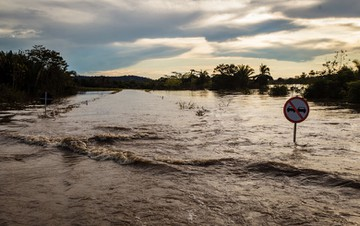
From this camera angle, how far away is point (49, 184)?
5984 mm

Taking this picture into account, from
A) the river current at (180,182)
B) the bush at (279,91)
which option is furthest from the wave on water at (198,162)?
the bush at (279,91)

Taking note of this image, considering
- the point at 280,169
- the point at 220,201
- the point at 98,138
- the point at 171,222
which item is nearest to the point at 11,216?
the point at 171,222

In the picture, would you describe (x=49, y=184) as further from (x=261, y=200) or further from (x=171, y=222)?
(x=261, y=200)

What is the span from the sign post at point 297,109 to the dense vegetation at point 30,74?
31205 mm

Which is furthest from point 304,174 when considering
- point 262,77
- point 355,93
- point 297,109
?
point 262,77

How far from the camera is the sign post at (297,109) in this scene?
9383 millimetres

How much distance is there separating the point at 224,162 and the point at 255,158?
3.07 ft

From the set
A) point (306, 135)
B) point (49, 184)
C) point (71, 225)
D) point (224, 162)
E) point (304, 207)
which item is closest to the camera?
point (71, 225)

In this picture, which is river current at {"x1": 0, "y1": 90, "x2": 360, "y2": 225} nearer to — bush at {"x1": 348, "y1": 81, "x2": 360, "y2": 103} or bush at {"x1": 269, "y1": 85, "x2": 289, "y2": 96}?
bush at {"x1": 348, "y1": 81, "x2": 360, "y2": 103}

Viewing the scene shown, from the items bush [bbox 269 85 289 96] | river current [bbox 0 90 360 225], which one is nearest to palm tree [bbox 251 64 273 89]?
bush [bbox 269 85 289 96]

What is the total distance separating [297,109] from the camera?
374 inches

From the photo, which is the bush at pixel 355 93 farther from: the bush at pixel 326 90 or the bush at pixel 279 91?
the bush at pixel 279 91

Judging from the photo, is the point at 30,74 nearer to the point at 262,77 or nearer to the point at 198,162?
the point at 198,162

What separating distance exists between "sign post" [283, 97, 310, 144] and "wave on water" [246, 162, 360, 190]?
2.54 metres
